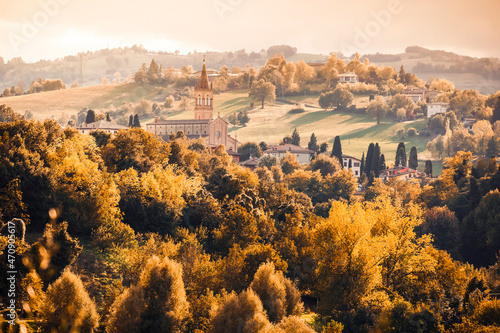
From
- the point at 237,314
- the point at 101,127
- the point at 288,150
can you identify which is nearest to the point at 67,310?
the point at 237,314

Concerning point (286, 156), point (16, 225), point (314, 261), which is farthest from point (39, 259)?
point (286, 156)

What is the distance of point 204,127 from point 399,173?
1579 inches

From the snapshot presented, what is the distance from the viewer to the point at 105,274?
165 ft

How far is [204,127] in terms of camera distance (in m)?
151

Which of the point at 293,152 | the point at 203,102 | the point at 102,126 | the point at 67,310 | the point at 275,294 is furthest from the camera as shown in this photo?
the point at 203,102

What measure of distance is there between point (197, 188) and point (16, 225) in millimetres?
25344

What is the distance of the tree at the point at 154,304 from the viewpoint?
132 feet

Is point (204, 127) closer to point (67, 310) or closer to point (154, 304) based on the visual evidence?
point (154, 304)

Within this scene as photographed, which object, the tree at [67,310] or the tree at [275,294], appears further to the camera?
the tree at [275,294]

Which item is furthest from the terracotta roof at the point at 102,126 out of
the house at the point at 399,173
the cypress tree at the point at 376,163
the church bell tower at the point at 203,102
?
the house at the point at 399,173

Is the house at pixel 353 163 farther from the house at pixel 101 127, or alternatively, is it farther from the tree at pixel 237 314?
the tree at pixel 237 314

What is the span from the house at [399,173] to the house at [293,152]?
52.0ft

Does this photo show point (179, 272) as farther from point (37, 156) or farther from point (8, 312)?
point (37, 156)

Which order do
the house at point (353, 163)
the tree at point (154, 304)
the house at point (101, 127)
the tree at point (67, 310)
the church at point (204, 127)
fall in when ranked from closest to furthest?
the tree at point (67, 310) → the tree at point (154, 304) → the house at point (101, 127) → the house at point (353, 163) → the church at point (204, 127)
